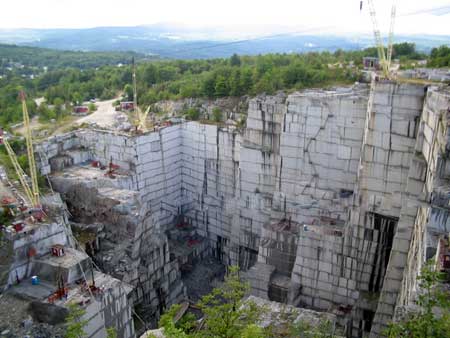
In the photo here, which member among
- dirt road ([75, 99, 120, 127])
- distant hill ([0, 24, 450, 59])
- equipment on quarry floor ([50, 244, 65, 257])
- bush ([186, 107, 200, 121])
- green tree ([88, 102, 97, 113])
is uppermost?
distant hill ([0, 24, 450, 59])

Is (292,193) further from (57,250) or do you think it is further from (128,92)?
(128,92)

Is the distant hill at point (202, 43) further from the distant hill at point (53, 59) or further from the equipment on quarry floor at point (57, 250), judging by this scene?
the equipment on quarry floor at point (57, 250)

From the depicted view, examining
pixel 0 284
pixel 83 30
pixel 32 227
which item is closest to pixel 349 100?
pixel 32 227

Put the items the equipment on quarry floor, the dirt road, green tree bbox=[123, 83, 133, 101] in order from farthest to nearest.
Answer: green tree bbox=[123, 83, 133, 101]
the dirt road
the equipment on quarry floor

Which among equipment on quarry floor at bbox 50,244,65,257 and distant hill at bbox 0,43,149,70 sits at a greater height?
distant hill at bbox 0,43,149,70

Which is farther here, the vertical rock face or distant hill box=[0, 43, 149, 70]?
distant hill box=[0, 43, 149, 70]

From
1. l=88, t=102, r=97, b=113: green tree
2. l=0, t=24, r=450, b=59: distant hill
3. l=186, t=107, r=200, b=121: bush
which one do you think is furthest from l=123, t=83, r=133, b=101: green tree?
l=0, t=24, r=450, b=59: distant hill

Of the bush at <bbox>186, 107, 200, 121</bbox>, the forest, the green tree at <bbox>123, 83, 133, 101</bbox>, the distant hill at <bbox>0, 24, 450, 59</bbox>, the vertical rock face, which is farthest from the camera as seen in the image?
the distant hill at <bbox>0, 24, 450, 59</bbox>

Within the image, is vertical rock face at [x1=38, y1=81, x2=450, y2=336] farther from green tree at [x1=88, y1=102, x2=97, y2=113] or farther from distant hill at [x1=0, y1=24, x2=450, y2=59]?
distant hill at [x1=0, y1=24, x2=450, y2=59]
